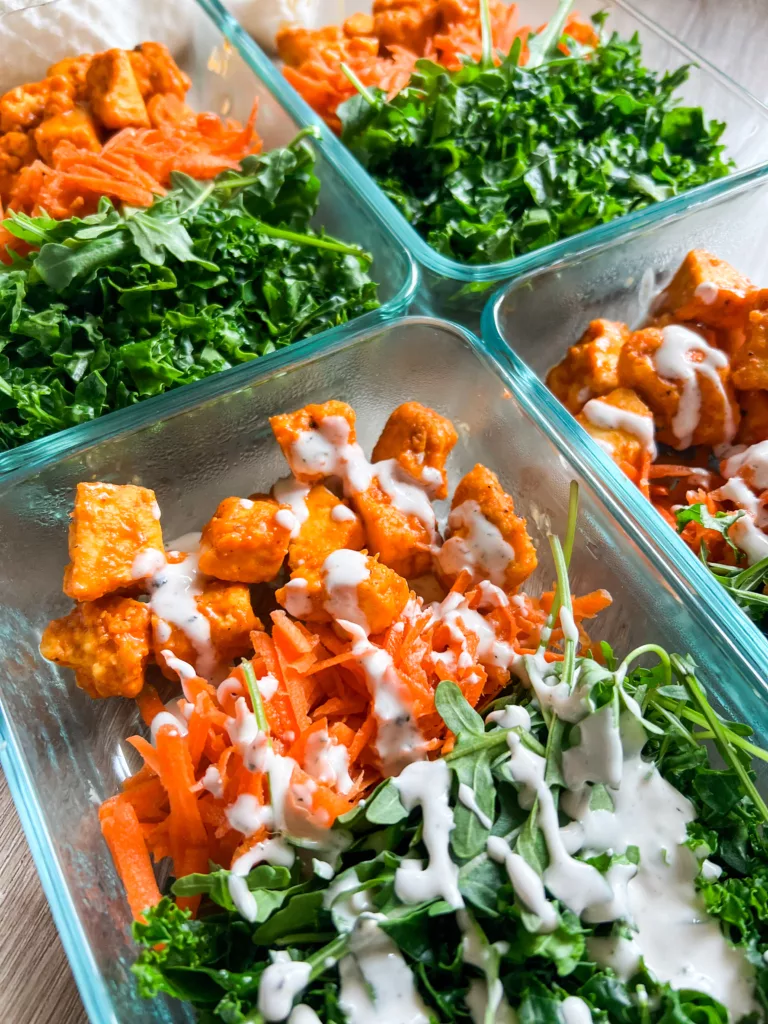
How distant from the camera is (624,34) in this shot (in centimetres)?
193

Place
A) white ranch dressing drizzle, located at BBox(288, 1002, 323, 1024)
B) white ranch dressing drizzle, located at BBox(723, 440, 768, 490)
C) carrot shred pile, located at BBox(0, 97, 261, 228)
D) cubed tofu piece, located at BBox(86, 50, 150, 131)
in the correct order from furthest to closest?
cubed tofu piece, located at BBox(86, 50, 150, 131)
carrot shred pile, located at BBox(0, 97, 261, 228)
white ranch dressing drizzle, located at BBox(723, 440, 768, 490)
white ranch dressing drizzle, located at BBox(288, 1002, 323, 1024)

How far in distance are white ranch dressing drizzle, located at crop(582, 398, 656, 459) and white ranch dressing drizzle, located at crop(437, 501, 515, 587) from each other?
311 mm

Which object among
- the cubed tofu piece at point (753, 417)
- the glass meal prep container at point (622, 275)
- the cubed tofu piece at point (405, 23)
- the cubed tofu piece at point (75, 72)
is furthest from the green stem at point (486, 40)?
the cubed tofu piece at point (753, 417)

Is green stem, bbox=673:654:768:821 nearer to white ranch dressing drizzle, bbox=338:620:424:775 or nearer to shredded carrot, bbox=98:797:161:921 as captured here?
white ranch dressing drizzle, bbox=338:620:424:775

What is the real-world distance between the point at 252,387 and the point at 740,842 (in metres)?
0.86

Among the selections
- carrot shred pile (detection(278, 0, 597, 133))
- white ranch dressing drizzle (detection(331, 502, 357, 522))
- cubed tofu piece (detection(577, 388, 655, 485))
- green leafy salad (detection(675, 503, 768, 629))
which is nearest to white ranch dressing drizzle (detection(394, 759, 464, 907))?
white ranch dressing drizzle (detection(331, 502, 357, 522))

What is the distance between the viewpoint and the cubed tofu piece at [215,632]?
1.09m

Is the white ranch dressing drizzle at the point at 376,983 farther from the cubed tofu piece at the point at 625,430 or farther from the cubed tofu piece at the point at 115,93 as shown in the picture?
the cubed tofu piece at the point at 115,93

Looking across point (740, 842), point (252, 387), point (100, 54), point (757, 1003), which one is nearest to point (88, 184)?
point (100, 54)

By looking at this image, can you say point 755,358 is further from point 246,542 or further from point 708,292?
point 246,542

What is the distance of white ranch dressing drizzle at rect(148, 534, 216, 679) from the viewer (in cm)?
109

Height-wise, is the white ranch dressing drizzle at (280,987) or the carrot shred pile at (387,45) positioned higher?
the carrot shred pile at (387,45)

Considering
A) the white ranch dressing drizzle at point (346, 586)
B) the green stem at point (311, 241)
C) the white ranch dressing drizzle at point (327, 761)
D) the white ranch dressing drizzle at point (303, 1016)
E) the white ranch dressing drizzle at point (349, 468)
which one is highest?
the green stem at point (311, 241)

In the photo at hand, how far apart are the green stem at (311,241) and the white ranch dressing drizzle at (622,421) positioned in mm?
486
